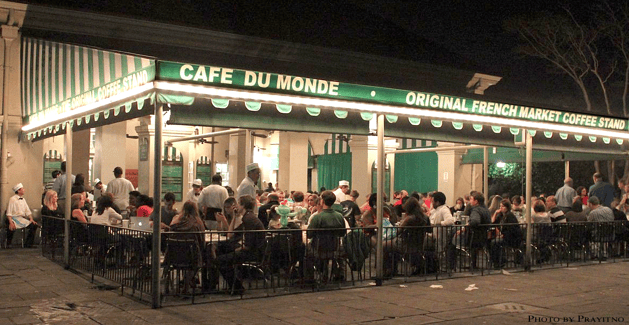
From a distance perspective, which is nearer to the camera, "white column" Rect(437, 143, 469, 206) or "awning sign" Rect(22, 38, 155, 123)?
"awning sign" Rect(22, 38, 155, 123)

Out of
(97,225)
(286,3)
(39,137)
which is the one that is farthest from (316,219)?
(286,3)

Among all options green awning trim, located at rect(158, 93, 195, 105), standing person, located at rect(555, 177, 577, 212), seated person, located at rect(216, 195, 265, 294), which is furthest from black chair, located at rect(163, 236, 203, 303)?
standing person, located at rect(555, 177, 577, 212)

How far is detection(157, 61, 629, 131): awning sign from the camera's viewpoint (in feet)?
27.8

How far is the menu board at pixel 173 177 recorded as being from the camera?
19.6m

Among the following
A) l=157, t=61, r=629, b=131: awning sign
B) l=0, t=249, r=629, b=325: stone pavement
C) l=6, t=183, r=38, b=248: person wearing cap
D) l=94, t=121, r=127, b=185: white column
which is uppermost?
l=157, t=61, r=629, b=131: awning sign

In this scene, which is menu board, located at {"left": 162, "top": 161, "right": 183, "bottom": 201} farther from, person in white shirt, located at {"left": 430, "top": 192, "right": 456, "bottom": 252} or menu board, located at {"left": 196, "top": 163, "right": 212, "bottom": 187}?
person in white shirt, located at {"left": 430, "top": 192, "right": 456, "bottom": 252}

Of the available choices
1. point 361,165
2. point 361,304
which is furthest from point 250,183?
point 361,165

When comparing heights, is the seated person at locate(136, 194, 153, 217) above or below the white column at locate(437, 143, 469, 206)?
below

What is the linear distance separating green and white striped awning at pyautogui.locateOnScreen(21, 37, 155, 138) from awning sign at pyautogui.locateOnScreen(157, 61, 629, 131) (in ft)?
1.91

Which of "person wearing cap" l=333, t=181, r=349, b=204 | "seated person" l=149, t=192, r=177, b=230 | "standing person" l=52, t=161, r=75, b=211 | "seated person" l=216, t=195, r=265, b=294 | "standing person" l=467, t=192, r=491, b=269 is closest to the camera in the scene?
"seated person" l=216, t=195, r=265, b=294

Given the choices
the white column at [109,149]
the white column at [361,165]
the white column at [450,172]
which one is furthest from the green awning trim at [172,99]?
the white column at [450,172]

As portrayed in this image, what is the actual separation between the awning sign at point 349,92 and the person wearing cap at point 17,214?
8.57 metres

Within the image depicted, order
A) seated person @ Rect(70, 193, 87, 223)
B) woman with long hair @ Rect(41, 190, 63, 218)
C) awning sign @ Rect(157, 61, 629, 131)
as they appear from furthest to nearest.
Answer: woman with long hair @ Rect(41, 190, 63, 218)
seated person @ Rect(70, 193, 87, 223)
awning sign @ Rect(157, 61, 629, 131)

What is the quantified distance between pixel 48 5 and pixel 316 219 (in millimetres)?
10156
